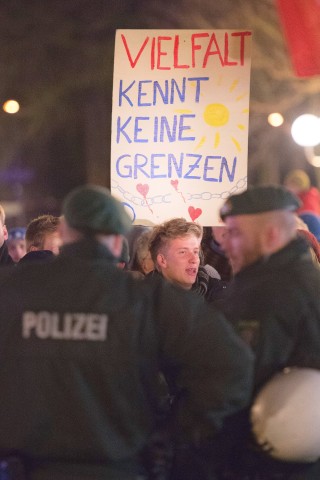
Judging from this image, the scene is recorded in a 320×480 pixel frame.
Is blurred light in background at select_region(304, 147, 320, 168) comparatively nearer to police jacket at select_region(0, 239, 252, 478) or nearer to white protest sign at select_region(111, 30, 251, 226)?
white protest sign at select_region(111, 30, 251, 226)

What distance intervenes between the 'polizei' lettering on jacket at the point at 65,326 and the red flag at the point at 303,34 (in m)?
3.05

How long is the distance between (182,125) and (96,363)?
310 centimetres

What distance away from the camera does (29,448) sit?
3.59 metres

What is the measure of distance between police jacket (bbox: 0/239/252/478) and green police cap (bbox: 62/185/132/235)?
15 centimetres

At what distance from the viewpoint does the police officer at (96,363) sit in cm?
355

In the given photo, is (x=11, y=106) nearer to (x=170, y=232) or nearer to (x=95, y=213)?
(x=170, y=232)

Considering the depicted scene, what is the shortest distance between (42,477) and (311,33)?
3510mm

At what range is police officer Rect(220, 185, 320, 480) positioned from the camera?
3939mm

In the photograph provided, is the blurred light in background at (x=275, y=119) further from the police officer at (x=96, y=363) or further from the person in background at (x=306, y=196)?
the police officer at (x=96, y=363)

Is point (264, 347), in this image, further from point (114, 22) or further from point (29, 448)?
point (114, 22)

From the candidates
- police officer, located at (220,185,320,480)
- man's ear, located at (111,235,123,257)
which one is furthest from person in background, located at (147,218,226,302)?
man's ear, located at (111,235,123,257)

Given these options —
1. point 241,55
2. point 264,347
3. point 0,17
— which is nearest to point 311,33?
point 241,55

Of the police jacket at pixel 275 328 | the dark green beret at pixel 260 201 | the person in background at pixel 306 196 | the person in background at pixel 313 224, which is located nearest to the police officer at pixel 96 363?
the police jacket at pixel 275 328

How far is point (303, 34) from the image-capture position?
Answer: 20.1 feet
